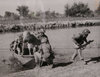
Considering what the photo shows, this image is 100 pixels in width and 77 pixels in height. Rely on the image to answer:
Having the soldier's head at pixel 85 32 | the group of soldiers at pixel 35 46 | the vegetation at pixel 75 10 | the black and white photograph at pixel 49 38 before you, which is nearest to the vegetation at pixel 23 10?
the black and white photograph at pixel 49 38

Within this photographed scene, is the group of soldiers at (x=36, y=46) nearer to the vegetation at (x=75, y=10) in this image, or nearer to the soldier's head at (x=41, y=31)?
the soldier's head at (x=41, y=31)

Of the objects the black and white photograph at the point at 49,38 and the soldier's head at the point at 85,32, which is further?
the soldier's head at the point at 85,32

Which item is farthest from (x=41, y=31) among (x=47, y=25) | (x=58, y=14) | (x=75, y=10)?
(x=75, y=10)

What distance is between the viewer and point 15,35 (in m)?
1.49

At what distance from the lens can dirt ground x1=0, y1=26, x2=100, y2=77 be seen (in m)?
1.49

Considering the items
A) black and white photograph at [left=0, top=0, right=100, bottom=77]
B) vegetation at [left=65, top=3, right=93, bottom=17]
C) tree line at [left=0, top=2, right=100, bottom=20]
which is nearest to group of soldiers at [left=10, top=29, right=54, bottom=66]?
black and white photograph at [left=0, top=0, right=100, bottom=77]

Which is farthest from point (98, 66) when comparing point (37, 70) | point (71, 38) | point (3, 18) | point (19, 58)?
point (3, 18)

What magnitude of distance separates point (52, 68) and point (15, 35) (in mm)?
352

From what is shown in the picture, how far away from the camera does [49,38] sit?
1527mm

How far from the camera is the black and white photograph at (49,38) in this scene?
58.7 inches

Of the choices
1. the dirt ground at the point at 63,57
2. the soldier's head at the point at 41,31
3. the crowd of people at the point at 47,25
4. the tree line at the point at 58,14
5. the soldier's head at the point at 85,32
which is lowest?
the dirt ground at the point at 63,57

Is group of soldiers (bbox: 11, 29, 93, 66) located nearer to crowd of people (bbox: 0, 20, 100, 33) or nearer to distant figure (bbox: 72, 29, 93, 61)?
crowd of people (bbox: 0, 20, 100, 33)

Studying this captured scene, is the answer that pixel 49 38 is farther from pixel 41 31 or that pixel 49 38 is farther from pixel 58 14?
pixel 58 14

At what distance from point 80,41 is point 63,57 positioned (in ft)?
0.57
